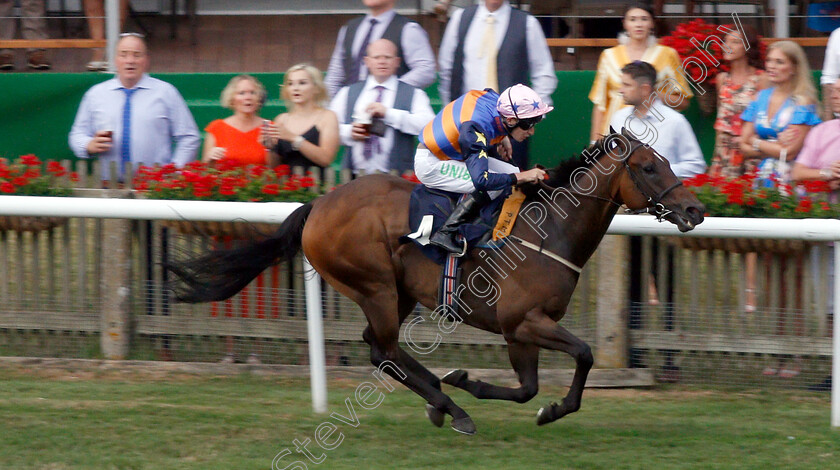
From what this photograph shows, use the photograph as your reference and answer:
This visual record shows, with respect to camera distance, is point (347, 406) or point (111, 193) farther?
point (111, 193)

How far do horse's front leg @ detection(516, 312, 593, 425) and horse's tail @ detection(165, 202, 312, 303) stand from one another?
3.82 ft

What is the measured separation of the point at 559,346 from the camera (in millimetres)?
4609

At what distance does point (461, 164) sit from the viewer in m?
4.84

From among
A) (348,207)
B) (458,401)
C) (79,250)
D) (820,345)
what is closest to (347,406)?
(458,401)

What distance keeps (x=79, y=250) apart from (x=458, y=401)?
2.19 metres

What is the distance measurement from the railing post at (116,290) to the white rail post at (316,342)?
51.9 inches

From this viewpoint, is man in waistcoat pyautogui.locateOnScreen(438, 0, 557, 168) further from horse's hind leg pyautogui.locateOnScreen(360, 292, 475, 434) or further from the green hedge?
horse's hind leg pyautogui.locateOnScreen(360, 292, 475, 434)

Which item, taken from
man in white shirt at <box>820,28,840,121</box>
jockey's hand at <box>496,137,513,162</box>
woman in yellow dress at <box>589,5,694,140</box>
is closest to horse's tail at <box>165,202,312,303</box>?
jockey's hand at <box>496,137,513,162</box>

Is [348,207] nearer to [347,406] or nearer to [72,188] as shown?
[347,406]

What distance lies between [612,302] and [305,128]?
6.55 feet

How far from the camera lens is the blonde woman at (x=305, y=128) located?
20.3 ft

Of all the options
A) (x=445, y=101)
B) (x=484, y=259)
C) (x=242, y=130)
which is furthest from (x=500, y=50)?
(x=484, y=259)

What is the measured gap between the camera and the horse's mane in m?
4.76

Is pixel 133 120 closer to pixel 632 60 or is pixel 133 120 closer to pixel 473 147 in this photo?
pixel 473 147
